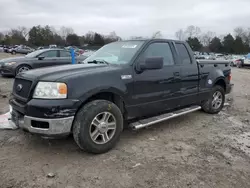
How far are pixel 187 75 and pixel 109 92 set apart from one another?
1.96 metres

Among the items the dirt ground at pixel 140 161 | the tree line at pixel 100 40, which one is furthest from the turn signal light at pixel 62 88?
the tree line at pixel 100 40

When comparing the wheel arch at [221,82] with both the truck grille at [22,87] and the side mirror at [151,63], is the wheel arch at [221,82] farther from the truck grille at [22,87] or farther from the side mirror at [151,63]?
the truck grille at [22,87]

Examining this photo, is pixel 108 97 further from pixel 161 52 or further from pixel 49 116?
pixel 161 52

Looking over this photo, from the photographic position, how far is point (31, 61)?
10383mm

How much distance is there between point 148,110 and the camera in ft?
13.8

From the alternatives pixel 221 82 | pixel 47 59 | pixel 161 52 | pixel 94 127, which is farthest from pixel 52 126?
pixel 47 59

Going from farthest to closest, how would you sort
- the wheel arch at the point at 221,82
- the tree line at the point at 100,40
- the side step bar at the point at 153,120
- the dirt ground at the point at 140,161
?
the tree line at the point at 100,40
the wheel arch at the point at 221,82
the side step bar at the point at 153,120
the dirt ground at the point at 140,161

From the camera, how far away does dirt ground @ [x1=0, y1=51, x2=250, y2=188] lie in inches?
115

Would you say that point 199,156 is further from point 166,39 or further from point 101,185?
point 166,39

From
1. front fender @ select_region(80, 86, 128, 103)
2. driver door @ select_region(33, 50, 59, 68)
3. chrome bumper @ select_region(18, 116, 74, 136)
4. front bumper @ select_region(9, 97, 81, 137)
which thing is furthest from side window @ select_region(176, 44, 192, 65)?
driver door @ select_region(33, 50, 59, 68)

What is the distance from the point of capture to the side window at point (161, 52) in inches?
170

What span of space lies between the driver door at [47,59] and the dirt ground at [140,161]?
650 cm

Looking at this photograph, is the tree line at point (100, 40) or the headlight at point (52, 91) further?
the tree line at point (100, 40)

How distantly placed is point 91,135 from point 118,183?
84 cm
